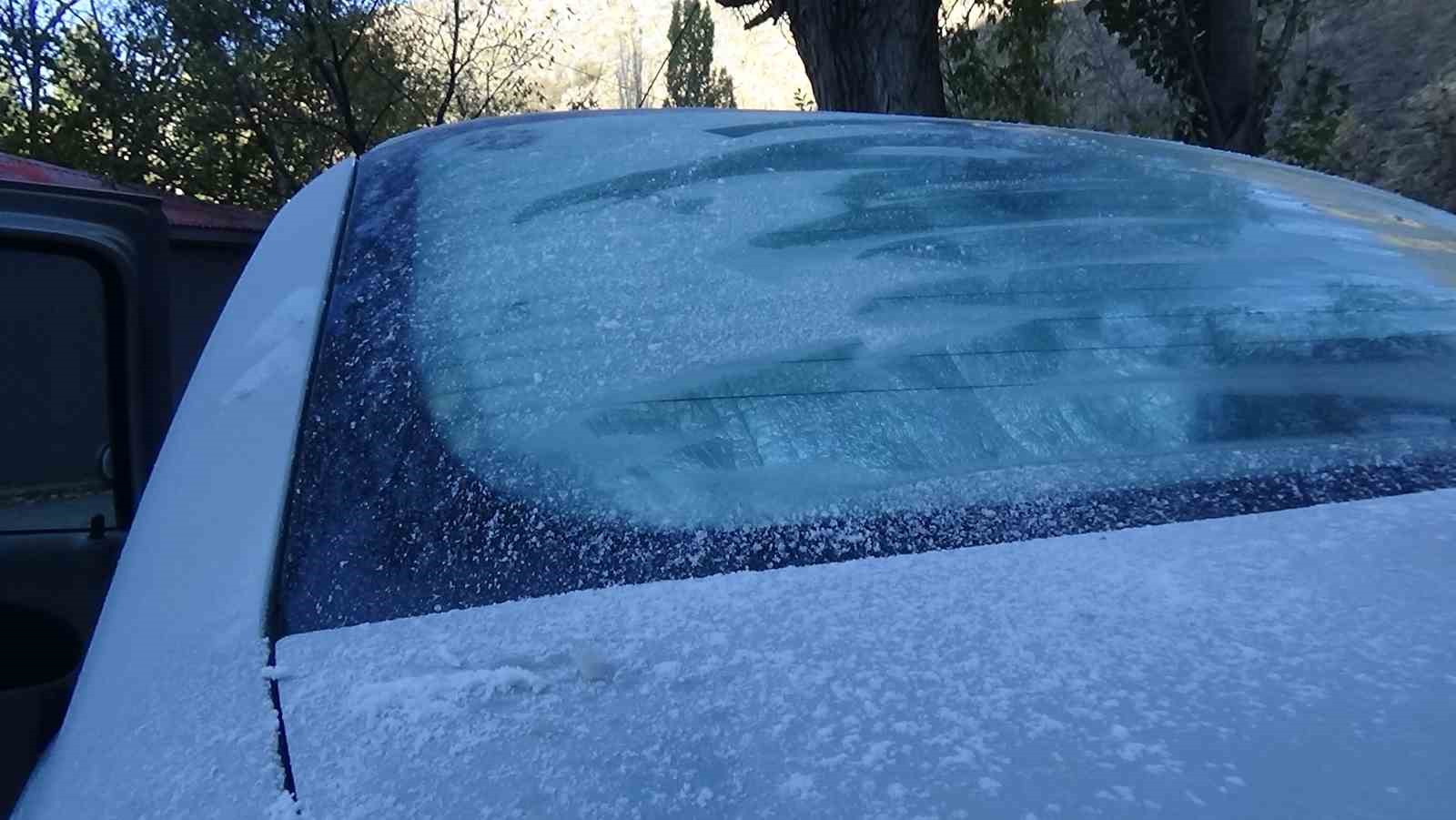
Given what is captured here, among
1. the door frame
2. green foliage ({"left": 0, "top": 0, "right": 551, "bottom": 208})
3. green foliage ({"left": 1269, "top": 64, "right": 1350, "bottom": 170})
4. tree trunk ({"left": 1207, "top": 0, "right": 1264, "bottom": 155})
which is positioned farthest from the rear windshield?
green foliage ({"left": 0, "top": 0, "right": 551, "bottom": 208})

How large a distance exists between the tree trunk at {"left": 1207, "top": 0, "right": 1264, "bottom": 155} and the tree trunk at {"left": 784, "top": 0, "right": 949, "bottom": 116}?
2052 millimetres

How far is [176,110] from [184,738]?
9.36m

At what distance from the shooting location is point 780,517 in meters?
1.12

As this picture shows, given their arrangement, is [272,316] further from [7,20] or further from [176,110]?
[7,20]

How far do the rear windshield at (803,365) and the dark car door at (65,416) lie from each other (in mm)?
406

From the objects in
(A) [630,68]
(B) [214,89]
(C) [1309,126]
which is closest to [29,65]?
(B) [214,89]

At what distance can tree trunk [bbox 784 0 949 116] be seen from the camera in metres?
6.11

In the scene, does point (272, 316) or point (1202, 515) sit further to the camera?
point (272, 316)

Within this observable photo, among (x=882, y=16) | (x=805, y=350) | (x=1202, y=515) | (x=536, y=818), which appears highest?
(x=882, y=16)

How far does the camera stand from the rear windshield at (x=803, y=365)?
110 centimetres

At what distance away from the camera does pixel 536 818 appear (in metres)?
0.82

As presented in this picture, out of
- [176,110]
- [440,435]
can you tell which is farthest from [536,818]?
[176,110]

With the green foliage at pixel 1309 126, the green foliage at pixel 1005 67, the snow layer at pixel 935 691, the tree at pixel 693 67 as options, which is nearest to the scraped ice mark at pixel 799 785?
the snow layer at pixel 935 691

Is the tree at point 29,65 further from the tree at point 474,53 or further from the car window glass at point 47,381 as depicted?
the car window glass at point 47,381
